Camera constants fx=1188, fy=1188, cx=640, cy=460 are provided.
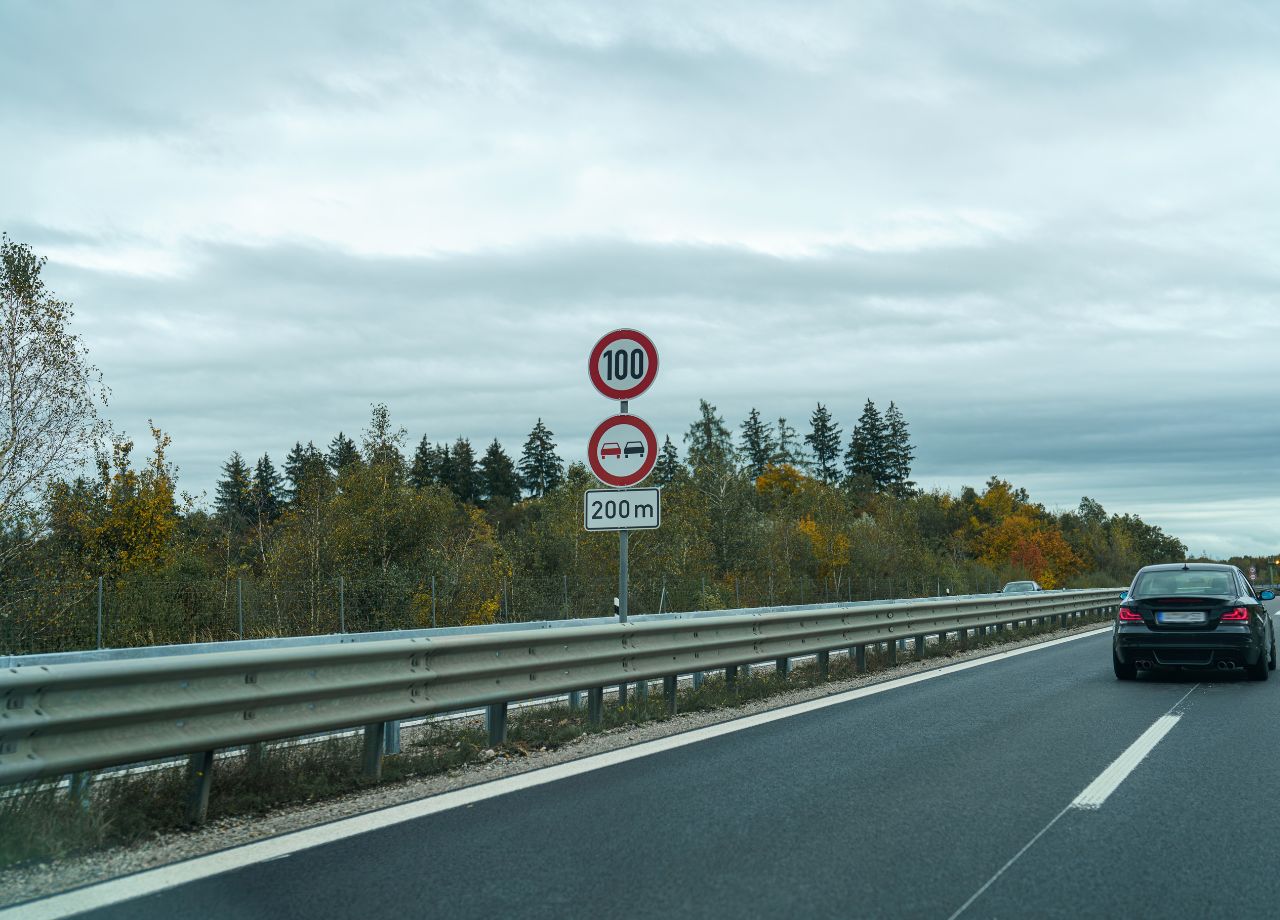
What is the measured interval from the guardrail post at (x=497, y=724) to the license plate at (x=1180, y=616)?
9416mm

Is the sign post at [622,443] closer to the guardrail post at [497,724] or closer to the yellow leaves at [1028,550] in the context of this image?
the guardrail post at [497,724]

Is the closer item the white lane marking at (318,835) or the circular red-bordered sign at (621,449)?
the white lane marking at (318,835)

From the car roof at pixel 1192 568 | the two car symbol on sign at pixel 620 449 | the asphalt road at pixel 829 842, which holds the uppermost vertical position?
the two car symbol on sign at pixel 620 449

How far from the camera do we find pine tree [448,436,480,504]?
405ft

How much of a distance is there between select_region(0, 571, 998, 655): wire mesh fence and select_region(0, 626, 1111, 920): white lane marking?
394 inches

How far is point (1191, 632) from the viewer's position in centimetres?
1436

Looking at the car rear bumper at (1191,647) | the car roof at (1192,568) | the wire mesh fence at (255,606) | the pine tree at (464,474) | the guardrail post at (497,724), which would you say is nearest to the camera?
the guardrail post at (497,724)

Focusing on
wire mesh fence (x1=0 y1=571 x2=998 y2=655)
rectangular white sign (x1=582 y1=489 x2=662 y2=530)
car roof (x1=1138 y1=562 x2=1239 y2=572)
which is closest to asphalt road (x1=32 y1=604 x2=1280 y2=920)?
rectangular white sign (x1=582 y1=489 x2=662 y2=530)

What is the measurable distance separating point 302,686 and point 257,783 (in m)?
0.66

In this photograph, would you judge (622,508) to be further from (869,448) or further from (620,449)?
(869,448)

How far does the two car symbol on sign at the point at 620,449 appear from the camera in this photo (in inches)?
414

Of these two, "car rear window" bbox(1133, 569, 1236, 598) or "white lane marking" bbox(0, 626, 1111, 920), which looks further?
"car rear window" bbox(1133, 569, 1236, 598)

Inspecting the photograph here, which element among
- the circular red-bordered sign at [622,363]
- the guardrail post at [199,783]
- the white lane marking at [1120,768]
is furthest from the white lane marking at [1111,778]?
the circular red-bordered sign at [622,363]

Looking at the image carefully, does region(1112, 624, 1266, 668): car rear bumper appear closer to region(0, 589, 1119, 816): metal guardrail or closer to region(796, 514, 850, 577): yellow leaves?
region(0, 589, 1119, 816): metal guardrail
